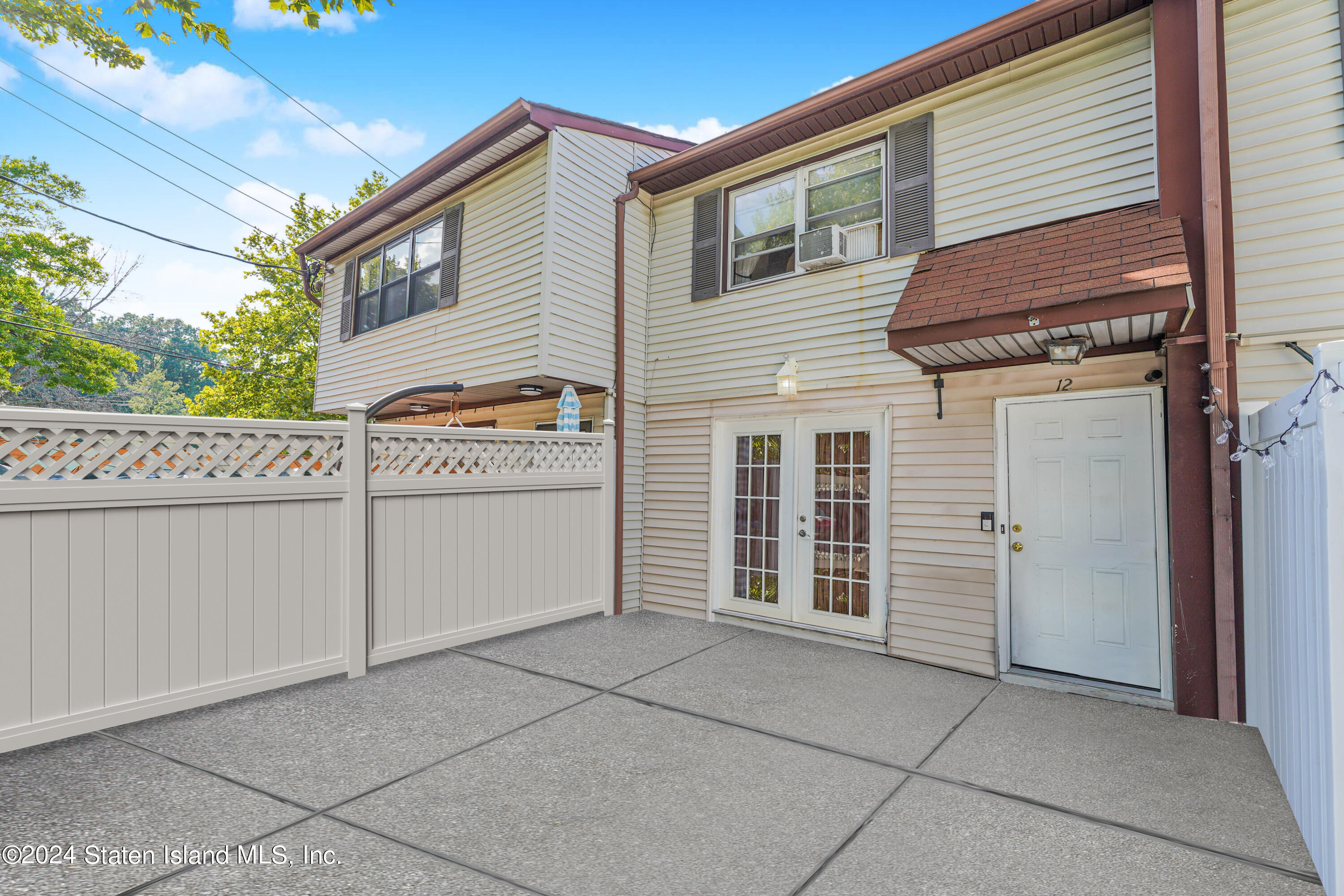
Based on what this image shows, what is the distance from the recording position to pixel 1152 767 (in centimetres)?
302

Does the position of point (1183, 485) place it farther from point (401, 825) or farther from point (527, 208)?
point (527, 208)

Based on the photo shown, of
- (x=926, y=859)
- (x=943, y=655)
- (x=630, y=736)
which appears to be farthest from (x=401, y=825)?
(x=943, y=655)

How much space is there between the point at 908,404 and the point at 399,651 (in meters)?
4.63

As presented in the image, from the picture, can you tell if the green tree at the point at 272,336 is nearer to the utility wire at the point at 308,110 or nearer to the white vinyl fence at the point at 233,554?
the utility wire at the point at 308,110

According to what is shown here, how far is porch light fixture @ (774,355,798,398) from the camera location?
5574mm

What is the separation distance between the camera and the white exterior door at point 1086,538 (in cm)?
397

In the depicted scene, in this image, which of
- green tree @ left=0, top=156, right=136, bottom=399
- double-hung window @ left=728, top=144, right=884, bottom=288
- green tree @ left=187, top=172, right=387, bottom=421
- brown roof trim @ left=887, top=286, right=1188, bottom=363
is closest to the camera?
brown roof trim @ left=887, top=286, right=1188, bottom=363

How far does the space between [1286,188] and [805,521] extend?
13.1 ft

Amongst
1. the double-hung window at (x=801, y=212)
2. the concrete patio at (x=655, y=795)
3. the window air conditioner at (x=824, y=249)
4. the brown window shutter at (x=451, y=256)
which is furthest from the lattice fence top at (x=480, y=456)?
the window air conditioner at (x=824, y=249)

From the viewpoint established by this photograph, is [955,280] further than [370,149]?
No

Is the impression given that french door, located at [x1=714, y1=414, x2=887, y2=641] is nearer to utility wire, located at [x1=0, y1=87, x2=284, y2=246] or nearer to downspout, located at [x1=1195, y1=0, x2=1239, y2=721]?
downspout, located at [x1=1195, y1=0, x2=1239, y2=721]

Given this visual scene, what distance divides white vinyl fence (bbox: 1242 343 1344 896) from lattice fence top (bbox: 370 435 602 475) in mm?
5094

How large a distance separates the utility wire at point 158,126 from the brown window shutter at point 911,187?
14894 mm

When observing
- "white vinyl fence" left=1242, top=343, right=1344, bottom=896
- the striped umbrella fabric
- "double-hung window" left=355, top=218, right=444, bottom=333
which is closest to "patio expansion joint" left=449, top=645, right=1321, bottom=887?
"white vinyl fence" left=1242, top=343, right=1344, bottom=896
